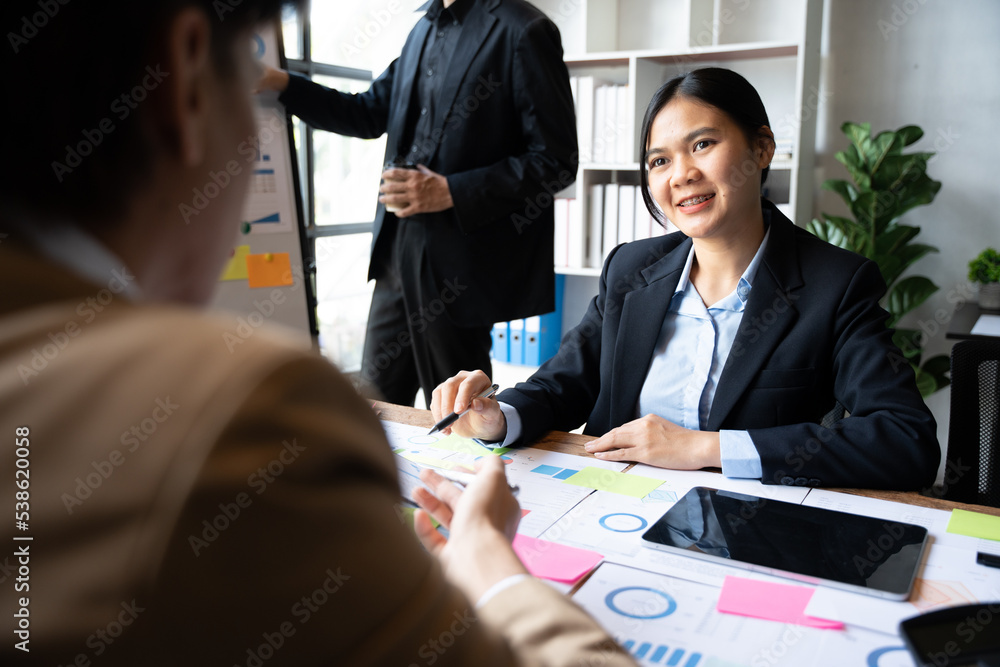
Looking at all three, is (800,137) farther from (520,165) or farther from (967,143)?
(520,165)

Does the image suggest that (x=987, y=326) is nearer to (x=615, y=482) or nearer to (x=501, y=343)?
(x=615, y=482)

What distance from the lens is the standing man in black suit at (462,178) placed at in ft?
6.86

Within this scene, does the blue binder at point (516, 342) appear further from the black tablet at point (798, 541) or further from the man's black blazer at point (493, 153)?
the black tablet at point (798, 541)

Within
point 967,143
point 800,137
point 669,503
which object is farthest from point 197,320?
point 967,143

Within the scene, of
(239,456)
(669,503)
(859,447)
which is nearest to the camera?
(239,456)

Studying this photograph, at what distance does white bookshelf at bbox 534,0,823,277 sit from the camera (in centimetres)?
283

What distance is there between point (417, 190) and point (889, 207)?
164 centimetres

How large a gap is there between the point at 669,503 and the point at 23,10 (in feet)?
3.02

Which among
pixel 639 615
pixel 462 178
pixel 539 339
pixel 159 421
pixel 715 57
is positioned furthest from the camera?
pixel 539 339

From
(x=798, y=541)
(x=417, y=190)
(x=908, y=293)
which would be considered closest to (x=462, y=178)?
(x=417, y=190)

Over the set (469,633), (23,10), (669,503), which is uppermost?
(23,10)

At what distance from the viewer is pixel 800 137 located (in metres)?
2.81

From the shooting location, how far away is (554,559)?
89 cm

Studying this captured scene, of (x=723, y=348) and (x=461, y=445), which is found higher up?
(x=723, y=348)
